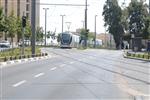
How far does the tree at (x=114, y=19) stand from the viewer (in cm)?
12119

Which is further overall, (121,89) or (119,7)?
(119,7)

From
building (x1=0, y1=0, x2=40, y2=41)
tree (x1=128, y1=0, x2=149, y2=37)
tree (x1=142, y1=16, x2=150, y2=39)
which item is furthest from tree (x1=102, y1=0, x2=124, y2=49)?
building (x1=0, y1=0, x2=40, y2=41)

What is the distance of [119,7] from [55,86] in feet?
353

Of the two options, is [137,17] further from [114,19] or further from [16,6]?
[16,6]

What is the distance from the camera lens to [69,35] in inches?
3839

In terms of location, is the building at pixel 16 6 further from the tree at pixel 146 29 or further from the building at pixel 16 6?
the tree at pixel 146 29

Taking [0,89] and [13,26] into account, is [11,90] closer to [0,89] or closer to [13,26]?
[0,89]

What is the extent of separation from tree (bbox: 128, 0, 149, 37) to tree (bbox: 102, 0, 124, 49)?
8.85 feet

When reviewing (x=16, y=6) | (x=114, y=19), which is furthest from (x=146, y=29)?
(x=16, y=6)

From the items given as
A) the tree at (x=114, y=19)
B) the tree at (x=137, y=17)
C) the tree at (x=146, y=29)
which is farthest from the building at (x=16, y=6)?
the tree at (x=146, y=29)

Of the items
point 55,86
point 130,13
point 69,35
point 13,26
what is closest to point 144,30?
point 130,13

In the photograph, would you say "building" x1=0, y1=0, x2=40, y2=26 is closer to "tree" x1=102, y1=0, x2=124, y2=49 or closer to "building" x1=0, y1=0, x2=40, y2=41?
"building" x1=0, y1=0, x2=40, y2=41

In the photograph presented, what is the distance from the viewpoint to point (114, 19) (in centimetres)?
12288

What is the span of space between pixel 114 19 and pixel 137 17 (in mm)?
5985
